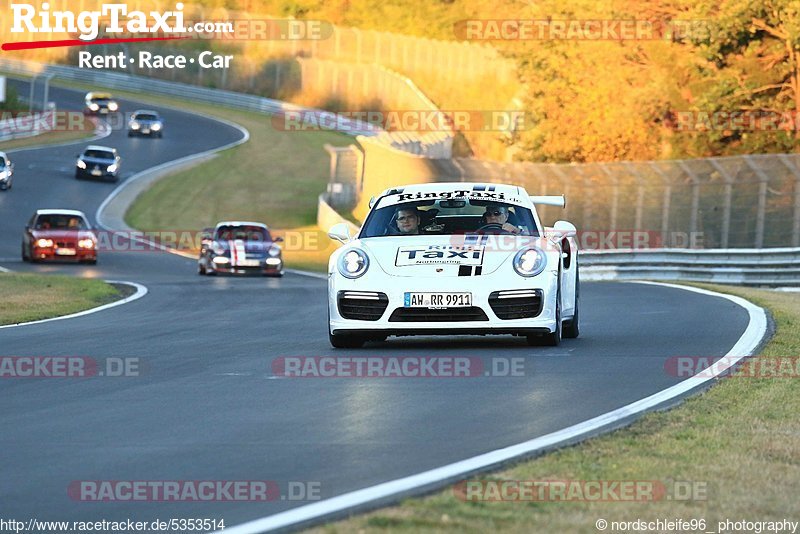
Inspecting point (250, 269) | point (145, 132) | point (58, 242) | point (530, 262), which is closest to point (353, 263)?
point (530, 262)

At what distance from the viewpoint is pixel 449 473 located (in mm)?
7035

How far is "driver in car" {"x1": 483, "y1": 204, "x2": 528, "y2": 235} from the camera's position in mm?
14422

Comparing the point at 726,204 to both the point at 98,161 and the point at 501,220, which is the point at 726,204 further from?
the point at 98,161

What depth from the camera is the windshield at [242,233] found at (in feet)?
118

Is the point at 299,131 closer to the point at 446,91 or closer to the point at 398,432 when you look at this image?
the point at 446,91

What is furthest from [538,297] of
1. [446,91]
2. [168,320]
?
[446,91]

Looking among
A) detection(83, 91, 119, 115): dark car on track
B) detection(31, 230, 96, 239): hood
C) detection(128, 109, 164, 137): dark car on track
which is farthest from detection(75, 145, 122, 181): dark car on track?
detection(31, 230, 96, 239): hood

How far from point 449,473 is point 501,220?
7.61 metres

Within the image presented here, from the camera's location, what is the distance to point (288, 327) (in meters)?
17.5

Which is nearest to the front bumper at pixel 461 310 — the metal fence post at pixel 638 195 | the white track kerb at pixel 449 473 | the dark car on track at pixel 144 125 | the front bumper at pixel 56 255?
the white track kerb at pixel 449 473

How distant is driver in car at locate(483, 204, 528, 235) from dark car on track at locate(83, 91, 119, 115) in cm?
7213

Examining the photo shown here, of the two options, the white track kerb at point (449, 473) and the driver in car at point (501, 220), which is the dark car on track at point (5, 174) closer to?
the driver in car at point (501, 220)

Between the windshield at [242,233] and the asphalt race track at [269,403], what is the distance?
51.4 ft

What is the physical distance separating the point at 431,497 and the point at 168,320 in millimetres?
13061
